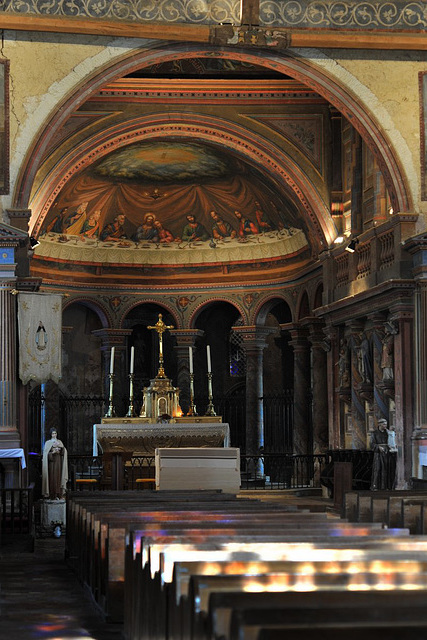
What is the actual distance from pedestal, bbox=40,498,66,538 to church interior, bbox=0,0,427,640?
0.04 metres

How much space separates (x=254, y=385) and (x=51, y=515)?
10.8 metres

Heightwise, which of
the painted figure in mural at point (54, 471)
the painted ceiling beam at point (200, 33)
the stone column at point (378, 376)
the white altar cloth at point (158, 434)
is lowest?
the painted figure in mural at point (54, 471)

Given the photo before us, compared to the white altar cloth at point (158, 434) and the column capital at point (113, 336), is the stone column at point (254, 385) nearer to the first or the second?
the column capital at point (113, 336)

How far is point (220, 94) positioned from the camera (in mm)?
22094

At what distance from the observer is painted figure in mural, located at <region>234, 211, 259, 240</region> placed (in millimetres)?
26422

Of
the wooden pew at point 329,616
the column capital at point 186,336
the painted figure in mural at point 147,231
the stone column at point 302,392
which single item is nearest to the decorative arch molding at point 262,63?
the stone column at point 302,392

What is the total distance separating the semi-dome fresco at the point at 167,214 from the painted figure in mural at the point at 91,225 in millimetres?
27

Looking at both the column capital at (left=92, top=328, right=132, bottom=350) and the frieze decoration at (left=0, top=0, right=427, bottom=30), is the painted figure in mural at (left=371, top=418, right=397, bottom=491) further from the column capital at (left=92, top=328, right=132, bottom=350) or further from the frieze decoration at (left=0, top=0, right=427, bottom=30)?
the column capital at (left=92, top=328, right=132, bottom=350)

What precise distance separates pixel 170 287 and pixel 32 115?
10.8 m

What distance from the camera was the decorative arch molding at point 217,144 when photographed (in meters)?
21.7

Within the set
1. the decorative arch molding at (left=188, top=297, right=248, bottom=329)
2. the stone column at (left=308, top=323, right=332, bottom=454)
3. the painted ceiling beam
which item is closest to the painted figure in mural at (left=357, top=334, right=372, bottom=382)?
the stone column at (left=308, top=323, right=332, bottom=454)

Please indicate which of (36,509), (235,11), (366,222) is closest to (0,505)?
(36,509)

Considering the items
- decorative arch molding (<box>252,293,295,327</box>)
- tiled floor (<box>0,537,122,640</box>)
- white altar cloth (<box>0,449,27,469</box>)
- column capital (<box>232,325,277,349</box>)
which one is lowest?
tiled floor (<box>0,537,122,640</box>)

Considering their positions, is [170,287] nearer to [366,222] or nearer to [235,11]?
[366,222]
